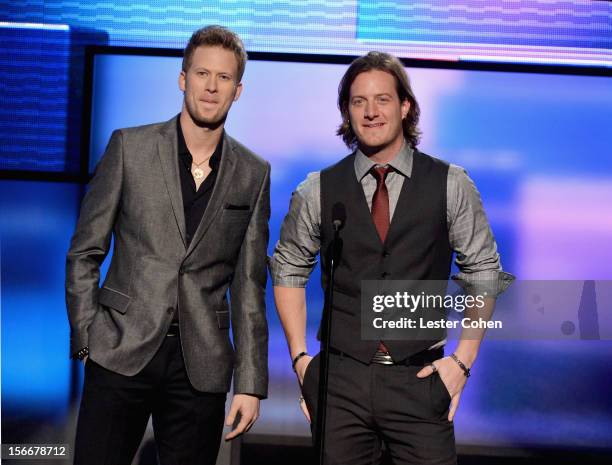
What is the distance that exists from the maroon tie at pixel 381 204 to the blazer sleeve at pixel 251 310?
36 cm

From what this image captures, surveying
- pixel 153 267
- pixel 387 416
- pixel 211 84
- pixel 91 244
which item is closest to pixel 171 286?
pixel 153 267

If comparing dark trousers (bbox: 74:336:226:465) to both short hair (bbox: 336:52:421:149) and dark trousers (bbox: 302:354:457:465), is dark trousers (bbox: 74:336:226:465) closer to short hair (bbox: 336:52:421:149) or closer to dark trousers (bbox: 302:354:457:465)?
dark trousers (bbox: 302:354:457:465)

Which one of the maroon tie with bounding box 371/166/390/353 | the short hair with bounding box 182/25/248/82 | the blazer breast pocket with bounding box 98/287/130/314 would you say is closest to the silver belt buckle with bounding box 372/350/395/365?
the maroon tie with bounding box 371/166/390/353

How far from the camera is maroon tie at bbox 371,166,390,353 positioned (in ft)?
8.14

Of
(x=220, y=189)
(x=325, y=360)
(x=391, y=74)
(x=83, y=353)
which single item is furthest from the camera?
(x=391, y=74)

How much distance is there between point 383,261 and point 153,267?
2.20ft

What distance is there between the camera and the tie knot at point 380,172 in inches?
100

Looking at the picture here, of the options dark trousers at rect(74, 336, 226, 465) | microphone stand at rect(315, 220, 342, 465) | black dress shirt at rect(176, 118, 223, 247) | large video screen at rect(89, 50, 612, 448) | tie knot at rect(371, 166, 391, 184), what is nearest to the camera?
microphone stand at rect(315, 220, 342, 465)

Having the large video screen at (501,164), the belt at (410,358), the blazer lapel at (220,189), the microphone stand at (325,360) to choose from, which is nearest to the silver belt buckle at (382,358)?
the belt at (410,358)

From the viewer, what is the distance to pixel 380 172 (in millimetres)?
2557

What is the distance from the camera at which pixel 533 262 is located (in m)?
3.92

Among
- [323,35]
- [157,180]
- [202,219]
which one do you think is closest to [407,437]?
[202,219]

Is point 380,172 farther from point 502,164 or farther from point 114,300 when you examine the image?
point 502,164

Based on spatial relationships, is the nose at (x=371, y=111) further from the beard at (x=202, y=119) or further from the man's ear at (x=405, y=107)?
the beard at (x=202, y=119)
